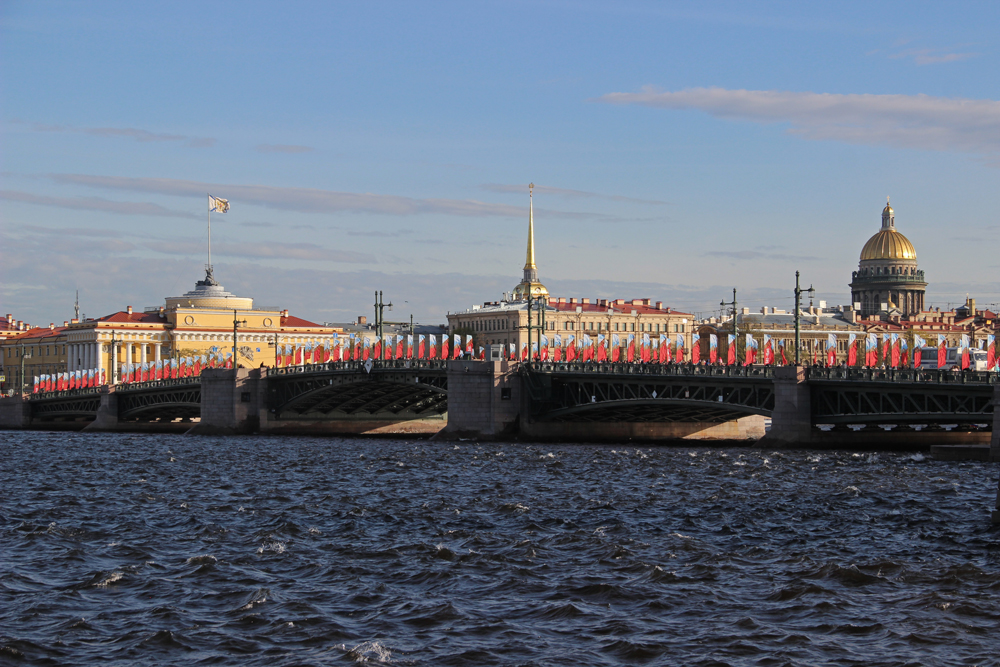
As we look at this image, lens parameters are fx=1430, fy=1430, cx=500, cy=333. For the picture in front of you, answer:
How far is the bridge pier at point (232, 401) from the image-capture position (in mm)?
84750

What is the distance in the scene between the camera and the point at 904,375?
53.9 metres

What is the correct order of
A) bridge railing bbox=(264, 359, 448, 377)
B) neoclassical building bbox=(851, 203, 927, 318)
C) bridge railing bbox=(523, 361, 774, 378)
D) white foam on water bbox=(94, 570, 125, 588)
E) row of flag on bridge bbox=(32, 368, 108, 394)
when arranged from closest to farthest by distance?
white foam on water bbox=(94, 570, 125, 588) → bridge railing bbox=(523, 361, 774, 378) → bridge railing bbox=(264, 359, 448, 377) → row of flag on bridge bbox=(32, 368, 108, 394) → neoclassical building bbox=(851, 203, 927, 318)

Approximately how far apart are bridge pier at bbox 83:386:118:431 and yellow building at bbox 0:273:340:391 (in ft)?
112

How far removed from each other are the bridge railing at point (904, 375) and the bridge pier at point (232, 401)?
1529 inches

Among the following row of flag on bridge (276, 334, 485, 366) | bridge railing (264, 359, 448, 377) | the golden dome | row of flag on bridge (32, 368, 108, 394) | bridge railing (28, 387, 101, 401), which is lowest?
bridge railing (28, 387, 101, 401)

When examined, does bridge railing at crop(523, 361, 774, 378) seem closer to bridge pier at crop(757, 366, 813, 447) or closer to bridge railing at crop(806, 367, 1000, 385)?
bridge pier at crop(757, 366, 813, 447)

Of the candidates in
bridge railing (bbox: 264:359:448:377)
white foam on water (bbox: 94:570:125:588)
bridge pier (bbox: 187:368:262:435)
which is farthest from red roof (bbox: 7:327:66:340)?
white foam on water (bbox: 94:570:125:588)

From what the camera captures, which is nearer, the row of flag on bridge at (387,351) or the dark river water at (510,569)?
the dark river water at (510,569)

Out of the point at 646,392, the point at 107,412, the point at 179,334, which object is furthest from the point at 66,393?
the point at 646,392

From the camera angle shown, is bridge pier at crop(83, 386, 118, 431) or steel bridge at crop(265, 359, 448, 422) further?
bridge pier at crop(83, 386, 118, 431)

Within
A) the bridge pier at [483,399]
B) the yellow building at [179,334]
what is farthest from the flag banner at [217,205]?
the bridge pier at [483,399]

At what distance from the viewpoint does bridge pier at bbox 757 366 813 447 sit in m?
56.8

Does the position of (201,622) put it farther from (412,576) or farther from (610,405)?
(610,405)

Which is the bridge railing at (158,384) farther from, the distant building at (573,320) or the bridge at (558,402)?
the distant building at (573,320)
